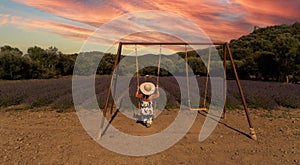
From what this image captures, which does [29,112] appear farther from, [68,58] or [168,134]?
[68,58]

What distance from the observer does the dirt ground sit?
5.16 m

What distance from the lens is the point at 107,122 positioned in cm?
830

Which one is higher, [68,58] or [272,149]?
[68,58]

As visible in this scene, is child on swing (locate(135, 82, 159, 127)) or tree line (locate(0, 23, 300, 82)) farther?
tree line (locate(0, 23, 300, 82))

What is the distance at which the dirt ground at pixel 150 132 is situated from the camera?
16.9 ft

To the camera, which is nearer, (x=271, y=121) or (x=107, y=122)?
(x=107, y=122)

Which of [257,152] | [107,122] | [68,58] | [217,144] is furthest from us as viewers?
[68,58]

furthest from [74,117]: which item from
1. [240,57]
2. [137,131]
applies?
[240,57]

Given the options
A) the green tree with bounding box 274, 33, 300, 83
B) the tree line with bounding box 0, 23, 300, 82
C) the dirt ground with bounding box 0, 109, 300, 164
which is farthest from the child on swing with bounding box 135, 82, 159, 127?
the green tree with bounding box 274, 33, 300, 83

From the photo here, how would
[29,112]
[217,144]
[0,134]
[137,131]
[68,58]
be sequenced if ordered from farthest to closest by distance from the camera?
[68,58] → [29,112] → [137,131] → [0,134] → [217,144]

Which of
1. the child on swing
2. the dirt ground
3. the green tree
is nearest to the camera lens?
the dirt ground

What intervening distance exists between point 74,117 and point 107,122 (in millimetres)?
1667

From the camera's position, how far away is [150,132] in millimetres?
7238

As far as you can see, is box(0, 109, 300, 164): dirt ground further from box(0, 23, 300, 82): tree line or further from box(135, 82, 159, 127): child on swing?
box(0, 23, 300, 82): tree line
